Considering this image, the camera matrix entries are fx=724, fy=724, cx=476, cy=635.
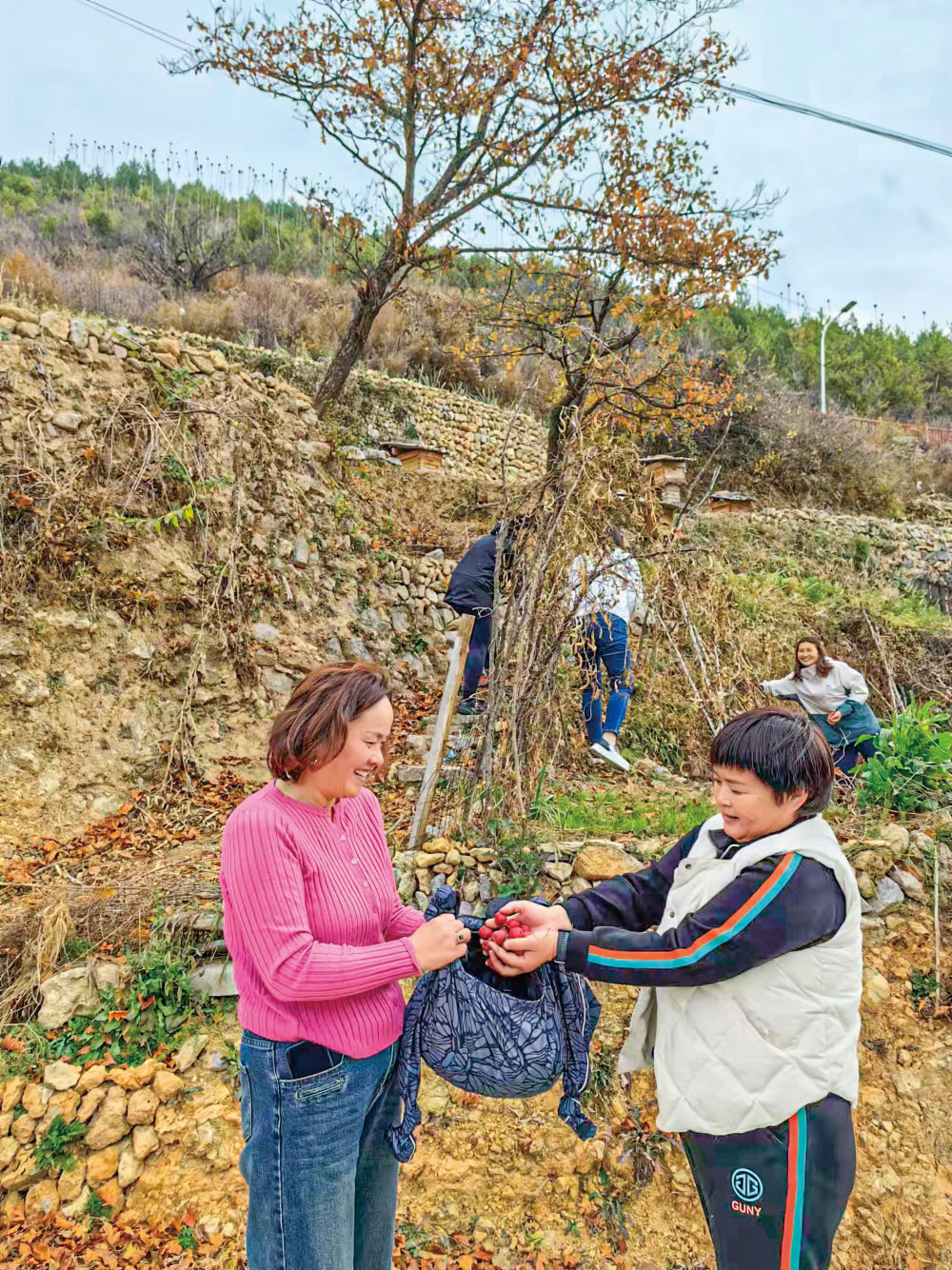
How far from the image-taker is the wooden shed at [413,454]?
10344 mm

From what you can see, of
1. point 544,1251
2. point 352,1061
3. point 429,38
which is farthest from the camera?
point 429,38

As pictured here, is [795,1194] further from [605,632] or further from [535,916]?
[605,632]

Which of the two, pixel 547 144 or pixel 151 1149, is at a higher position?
pixel 547 144

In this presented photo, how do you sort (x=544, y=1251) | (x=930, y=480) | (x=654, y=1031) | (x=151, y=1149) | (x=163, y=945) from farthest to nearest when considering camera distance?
(x=930, y=480)
(x=163, y=945)
(x=151, y=1149)
(x=544, y=1251)
(x=654, y=1031)

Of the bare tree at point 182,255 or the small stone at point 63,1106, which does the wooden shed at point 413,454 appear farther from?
the small stone at point 63,1106

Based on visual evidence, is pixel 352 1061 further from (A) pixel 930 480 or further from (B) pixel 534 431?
(A) pixel 930 480

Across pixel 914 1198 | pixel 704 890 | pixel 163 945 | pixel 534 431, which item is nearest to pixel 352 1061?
pixel 704 890

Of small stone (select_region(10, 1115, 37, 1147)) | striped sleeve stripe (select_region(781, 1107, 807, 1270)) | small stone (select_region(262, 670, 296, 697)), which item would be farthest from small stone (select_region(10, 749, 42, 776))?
striped sleeve stripe (select_region(781, 1107, 807, 1270))

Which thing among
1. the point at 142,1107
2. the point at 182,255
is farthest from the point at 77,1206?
the point at 182,255

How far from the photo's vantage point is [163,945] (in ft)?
10.3

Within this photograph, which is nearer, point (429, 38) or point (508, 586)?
point (508, 586)

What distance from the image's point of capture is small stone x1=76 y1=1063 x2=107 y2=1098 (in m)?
2.72

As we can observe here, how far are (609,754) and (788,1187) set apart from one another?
11.8ft

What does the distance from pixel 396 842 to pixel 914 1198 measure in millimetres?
2536
